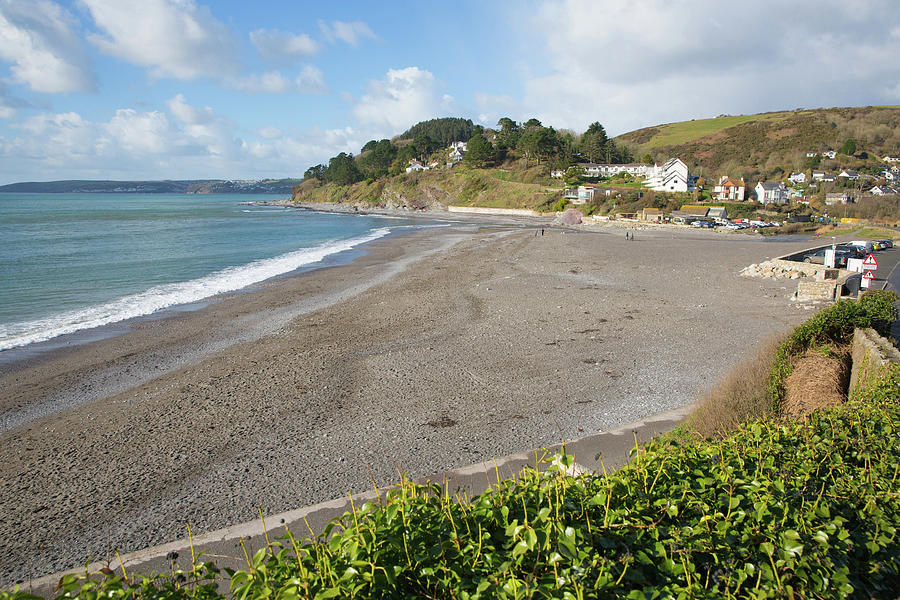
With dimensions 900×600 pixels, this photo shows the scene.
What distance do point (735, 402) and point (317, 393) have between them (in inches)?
298

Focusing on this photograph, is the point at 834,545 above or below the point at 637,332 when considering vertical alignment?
above

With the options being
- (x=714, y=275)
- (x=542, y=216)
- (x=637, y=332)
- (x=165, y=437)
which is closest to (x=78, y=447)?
(x=165, y=437)

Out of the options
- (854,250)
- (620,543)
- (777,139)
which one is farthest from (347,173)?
(620,543)

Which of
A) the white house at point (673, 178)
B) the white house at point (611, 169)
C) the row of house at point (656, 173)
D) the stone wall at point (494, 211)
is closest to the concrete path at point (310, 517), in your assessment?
the stone wall at point (494, 211)

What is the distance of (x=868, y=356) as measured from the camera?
22.6ft

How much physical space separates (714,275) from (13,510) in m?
25.4

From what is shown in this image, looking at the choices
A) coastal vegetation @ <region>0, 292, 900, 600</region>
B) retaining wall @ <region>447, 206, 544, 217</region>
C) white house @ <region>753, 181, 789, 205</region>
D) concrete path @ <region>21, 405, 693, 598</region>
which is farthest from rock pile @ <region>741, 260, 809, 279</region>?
retaining wall @ <region>447, 206, 544, 217</region>

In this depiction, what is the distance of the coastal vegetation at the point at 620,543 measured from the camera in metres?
2.06

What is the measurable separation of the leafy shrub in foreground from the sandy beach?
13.3 feet

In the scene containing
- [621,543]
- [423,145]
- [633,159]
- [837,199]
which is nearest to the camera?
[621,543]

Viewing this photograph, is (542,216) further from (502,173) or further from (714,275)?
(714,275)

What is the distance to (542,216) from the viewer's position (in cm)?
8100

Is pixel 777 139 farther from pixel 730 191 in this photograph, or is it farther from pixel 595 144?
pixel 730 191

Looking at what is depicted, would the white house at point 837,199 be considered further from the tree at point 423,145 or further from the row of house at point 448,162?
the tree at point 423,145
